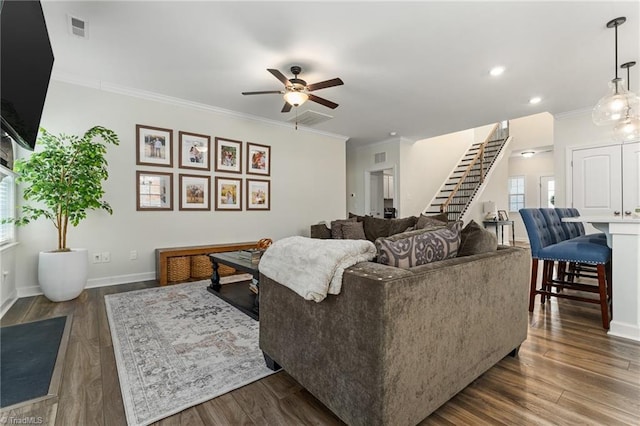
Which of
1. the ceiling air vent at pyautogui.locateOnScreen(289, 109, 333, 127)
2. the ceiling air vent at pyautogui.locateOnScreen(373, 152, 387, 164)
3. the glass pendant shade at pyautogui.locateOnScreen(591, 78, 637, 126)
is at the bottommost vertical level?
the glass pendant shade at pyautogui.locateOnScreen(591, 78, 637, 126)

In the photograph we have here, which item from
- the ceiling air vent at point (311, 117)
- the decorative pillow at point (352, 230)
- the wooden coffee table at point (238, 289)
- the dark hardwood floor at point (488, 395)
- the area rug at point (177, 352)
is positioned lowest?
the dark hardwood floor at point (488, 395)

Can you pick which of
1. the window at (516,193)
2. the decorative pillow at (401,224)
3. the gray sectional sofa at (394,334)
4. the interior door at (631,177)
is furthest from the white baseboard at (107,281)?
the window at (516,193)

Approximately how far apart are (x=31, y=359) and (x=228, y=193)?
3235 millimetres

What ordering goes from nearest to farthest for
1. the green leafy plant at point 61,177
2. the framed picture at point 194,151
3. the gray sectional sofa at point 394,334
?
the gray sectional sofa at point 394,334 < the green leafy plant at point 61,177 < the framed picture at point 194,151

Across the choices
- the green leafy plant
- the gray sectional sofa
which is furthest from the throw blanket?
the green leafy plant

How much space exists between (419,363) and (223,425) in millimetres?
908

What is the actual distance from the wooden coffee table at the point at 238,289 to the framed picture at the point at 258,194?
1665 millimetres

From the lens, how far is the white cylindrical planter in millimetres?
2938

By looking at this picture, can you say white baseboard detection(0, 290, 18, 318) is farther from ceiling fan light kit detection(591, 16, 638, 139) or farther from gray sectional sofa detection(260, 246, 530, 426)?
ceiling fan light kit detection(591, 16, 638, 139)

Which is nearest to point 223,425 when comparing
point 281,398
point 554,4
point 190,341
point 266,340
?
point 281,398

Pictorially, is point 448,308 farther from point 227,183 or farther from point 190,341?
point 227,183

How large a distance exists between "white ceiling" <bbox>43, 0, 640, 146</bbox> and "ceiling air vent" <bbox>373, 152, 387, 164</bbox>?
250 centimetres

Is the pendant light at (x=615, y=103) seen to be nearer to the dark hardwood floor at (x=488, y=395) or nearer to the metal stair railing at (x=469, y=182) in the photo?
the dark hardwood floor at (x=488, y=395)

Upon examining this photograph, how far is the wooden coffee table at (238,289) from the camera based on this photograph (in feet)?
8.62
